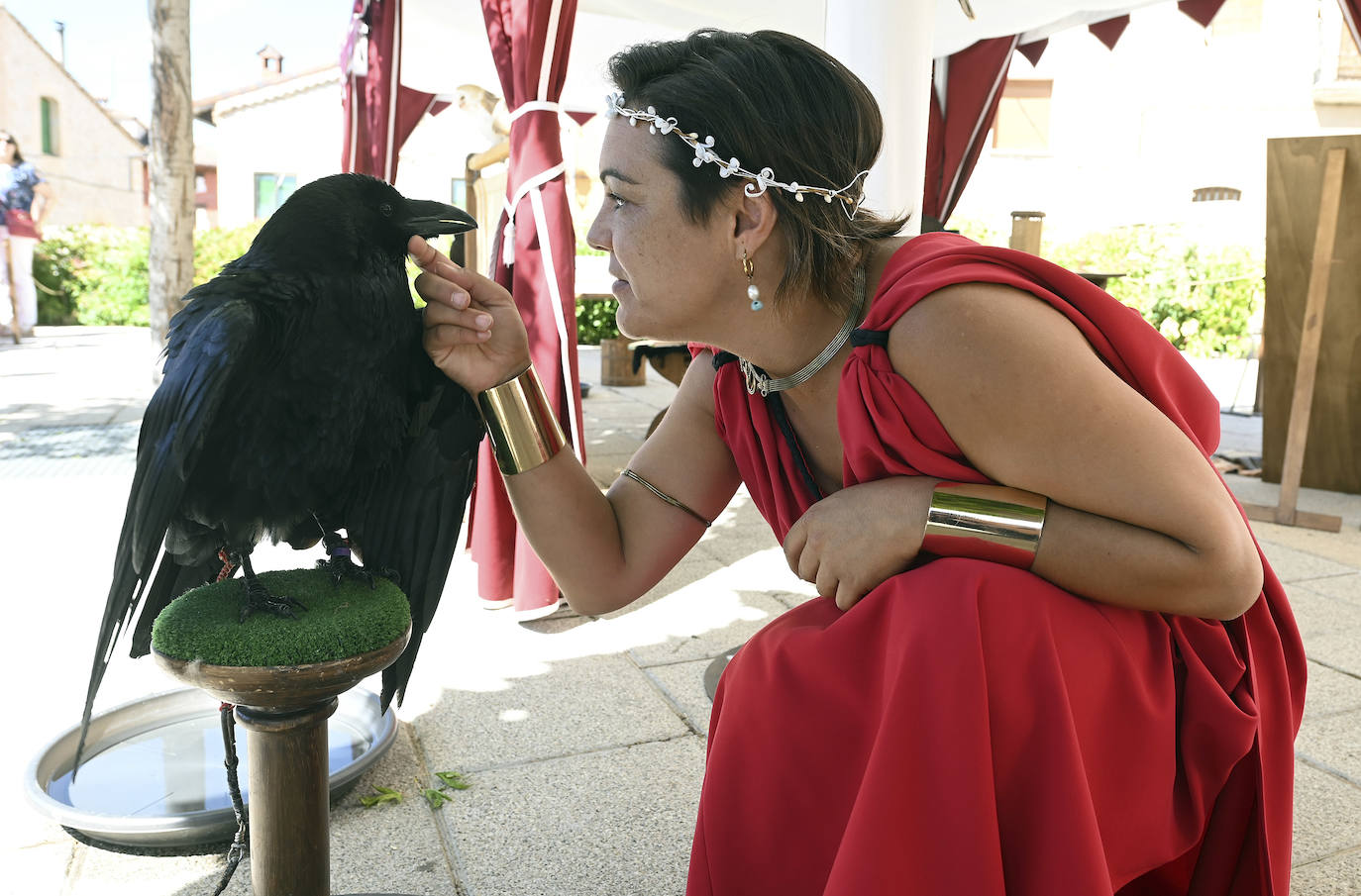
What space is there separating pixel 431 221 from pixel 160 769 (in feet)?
A: 5.89

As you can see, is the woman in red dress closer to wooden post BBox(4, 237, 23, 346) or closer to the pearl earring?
the pearl earring

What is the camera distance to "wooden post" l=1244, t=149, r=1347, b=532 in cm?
475

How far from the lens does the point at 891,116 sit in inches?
120

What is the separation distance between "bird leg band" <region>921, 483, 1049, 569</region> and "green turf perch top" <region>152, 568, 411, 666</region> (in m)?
0.82

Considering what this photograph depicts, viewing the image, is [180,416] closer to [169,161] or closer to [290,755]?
[290,755]

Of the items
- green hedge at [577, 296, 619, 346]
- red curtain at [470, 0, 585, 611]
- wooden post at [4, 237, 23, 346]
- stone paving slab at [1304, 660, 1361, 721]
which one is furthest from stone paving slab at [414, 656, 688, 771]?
wooden post at [4, 237, 23, 346]

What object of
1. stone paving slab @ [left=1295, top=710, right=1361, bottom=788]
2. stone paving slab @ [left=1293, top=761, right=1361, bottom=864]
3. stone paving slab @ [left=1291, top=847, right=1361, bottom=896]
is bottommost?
stone paving slab @ [left=1291, top=847, right=1361, bottom=896]

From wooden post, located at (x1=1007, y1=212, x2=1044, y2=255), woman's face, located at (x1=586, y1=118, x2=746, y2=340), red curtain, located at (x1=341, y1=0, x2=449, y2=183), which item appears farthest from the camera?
wooden post, located at (x1=1007, y1=212, x2=1044, y2=255)

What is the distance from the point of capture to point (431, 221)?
156cm

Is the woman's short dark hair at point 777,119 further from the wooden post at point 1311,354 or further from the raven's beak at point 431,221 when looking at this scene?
the wooden post at point 1311,354

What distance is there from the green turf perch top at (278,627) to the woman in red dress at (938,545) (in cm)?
40

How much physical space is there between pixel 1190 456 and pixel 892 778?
0.60 m

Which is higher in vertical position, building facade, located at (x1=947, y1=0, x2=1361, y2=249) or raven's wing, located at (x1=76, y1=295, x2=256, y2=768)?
building facade, located at (x1=947, y1=0, x2=1361, y2=249)

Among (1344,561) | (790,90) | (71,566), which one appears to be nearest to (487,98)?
(71,566)
